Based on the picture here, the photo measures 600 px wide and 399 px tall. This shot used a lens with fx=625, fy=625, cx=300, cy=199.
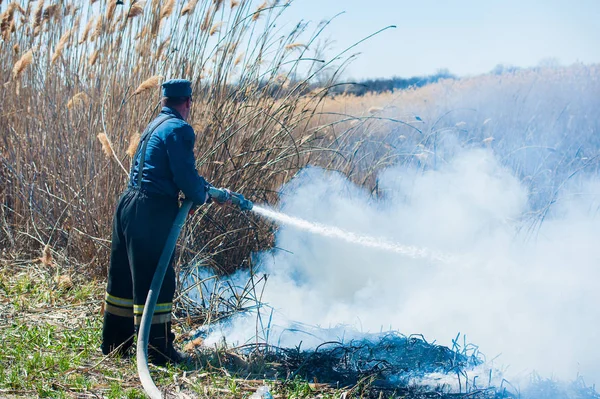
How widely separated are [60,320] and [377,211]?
330 cm

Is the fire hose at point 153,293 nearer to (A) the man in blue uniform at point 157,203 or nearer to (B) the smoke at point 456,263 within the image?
(A) the man in blue uniform at point 157,203

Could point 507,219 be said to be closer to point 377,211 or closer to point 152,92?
point 377,211

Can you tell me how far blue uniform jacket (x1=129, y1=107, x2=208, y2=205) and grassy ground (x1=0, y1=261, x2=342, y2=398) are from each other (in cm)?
101

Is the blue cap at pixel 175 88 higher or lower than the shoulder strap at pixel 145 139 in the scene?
higher

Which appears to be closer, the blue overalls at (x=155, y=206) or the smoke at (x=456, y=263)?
the blue overalls at (x=155, y=206)

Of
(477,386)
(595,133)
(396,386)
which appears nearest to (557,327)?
(477,386)

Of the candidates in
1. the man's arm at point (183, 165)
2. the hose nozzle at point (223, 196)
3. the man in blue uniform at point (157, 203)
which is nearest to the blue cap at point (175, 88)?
the man in blue uniform at point (157, 203)

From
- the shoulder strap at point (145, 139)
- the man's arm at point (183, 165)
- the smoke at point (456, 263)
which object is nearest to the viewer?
the man's arm at point (183, 165)

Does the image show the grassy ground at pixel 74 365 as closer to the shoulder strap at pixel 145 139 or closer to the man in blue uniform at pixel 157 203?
the man in blue uniform at pixel 157 203

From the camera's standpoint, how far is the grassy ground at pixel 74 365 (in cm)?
325

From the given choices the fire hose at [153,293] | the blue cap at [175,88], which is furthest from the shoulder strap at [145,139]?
the fire hose at [153,293]

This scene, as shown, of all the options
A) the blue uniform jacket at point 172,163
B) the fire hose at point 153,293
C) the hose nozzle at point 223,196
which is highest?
the blue uniform jacket at point 172,163

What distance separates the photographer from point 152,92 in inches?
189

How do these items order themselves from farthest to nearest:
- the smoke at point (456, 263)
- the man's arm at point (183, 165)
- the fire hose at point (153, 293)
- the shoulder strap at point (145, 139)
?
1. the smoke at point (456, 263)
2. the shoulder strap at point (145, 139)
3. the man's arm at point (183, 165)
4. the fire hose at point (153, 293)
